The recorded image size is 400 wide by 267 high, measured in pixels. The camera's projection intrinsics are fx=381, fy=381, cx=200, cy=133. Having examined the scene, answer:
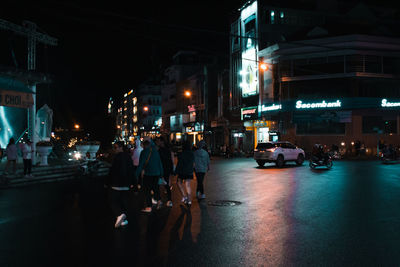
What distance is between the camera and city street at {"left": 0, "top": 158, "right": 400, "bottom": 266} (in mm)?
5707

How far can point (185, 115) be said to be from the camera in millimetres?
66125

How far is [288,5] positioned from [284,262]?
44555 millimetres

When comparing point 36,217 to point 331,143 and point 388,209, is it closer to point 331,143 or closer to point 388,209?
point 388,209

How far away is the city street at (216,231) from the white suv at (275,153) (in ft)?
39.7

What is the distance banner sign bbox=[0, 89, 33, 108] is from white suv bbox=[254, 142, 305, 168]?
14.2 m

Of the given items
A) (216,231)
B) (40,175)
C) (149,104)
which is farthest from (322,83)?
(149,104)

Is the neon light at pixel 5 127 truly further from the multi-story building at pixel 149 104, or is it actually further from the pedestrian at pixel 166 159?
the multi-story building at pixel 149 104

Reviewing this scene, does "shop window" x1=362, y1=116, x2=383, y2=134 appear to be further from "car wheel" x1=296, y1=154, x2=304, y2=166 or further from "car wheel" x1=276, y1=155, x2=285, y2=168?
"car wheel" x1=276, y1=155, x2=285, y2=168

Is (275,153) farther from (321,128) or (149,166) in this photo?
(149,166)

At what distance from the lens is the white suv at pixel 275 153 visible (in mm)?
24812

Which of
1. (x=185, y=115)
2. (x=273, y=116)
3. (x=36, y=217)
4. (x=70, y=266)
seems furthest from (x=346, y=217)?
(x=185, y=115)

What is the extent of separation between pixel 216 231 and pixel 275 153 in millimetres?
18076

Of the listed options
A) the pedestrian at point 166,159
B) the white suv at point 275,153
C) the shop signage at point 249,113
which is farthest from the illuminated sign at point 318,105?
the pedestrian at point 166,159

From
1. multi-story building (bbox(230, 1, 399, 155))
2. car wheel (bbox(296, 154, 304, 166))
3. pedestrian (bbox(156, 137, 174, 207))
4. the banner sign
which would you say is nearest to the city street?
pedestrian (bbox(156, 137, 174, 207))
